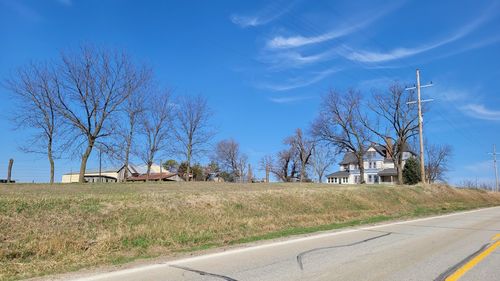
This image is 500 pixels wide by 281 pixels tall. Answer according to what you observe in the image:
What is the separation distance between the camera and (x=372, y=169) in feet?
279

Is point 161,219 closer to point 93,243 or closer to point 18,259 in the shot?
point 93,243

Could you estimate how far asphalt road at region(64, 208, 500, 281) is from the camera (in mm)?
6754

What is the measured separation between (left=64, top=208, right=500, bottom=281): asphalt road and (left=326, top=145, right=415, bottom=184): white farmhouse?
2720 inches

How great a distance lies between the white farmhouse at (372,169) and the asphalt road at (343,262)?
69.1m

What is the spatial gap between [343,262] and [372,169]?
80.9 metres

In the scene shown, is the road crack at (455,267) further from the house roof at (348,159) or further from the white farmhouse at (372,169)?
the house roof at (348,159)

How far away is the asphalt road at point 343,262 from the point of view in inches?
266

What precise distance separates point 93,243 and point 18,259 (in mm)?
1685

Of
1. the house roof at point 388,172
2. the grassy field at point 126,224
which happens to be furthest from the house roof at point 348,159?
the grassy field at point 126,224

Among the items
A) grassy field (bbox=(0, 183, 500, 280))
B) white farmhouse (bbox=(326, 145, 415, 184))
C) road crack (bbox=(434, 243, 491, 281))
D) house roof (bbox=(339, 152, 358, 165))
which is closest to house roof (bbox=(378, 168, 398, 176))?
white farmhouse (bbox=(326, 145, 415, 184))

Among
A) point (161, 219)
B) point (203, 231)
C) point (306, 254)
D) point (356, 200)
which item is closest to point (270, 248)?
point (306, 254)

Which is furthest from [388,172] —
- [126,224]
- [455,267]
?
[455,267]

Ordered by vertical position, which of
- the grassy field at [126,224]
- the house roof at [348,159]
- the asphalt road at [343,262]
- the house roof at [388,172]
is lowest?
the asphalt road at [343,262]

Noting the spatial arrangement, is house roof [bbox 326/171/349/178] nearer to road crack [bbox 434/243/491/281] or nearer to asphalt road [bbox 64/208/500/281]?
asphalt road [bbox 64/208/500/281]
